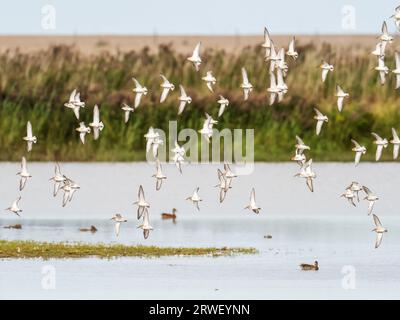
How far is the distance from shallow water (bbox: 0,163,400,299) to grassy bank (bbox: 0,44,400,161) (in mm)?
1097

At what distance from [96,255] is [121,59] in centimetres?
2092

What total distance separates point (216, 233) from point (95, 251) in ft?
10.1

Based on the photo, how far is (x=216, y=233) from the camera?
25.3 m

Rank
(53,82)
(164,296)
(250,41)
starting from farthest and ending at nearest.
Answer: (250,41) < (53,82) < (164,296)

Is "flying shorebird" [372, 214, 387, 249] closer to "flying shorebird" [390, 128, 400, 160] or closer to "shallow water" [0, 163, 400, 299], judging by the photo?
"shallow water" [0, 163, 400, 299]

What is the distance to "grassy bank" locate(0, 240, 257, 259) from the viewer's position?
2248 centimetres

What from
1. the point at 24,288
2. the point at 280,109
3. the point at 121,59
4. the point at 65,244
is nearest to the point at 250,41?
the point at 121,59

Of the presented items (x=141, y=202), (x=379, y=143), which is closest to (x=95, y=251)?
(x=141, y=202)

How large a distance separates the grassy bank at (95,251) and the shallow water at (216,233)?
376 mm

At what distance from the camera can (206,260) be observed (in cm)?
2216

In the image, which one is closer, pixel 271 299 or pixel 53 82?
pixel 271 299

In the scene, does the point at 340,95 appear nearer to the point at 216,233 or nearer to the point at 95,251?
the point at 216,233
